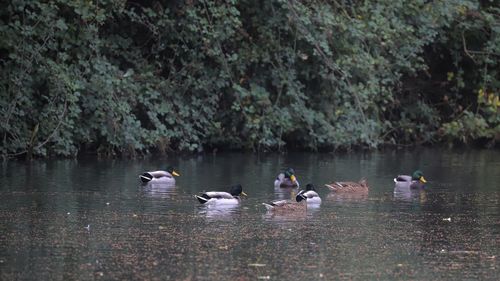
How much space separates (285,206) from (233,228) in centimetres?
188

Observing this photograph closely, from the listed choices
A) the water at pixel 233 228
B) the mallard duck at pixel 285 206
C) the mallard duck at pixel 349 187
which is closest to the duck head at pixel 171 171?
the water at pixel 233 228

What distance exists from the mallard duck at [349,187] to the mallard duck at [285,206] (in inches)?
94.5

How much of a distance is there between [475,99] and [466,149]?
195 centimetres

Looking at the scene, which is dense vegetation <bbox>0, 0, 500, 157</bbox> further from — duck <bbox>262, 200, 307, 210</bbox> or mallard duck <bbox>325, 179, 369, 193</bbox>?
duck <bbox>262, 200, 307, 210</bbox>

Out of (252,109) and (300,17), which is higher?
(300,17)

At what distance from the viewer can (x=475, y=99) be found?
30750 millimetres

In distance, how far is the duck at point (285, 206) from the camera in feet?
55.1

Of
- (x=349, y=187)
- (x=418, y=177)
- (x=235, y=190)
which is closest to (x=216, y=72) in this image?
(x=418, y=177)

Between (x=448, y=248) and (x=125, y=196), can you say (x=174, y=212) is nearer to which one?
(x=125, y=196)

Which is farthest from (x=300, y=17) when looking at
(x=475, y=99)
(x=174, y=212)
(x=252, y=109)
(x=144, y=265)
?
(x=144, y=265)

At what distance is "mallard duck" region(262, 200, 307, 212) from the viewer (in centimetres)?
1678

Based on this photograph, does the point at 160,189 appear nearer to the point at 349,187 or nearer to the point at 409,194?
the point at 349,187

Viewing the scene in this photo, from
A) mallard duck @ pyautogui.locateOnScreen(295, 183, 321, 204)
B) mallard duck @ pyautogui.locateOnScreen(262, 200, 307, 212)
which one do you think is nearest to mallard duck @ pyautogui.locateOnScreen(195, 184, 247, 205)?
mallard duck @ pyautogui.locateOnScreen(262, 200, 307, 212)

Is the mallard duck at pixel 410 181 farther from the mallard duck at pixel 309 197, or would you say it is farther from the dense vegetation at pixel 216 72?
the dense vegetation at pixel 216 72
